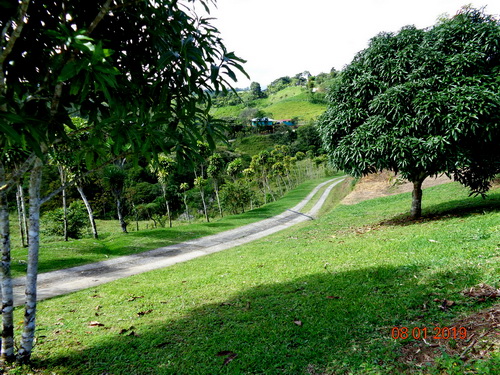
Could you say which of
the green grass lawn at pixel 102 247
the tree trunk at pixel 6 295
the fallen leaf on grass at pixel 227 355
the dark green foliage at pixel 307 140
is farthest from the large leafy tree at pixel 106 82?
the dark green foliage at pixel 307 140

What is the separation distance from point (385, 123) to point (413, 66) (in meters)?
2.20

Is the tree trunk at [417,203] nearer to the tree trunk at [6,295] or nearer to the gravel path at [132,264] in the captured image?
the gravel path at [132,264]

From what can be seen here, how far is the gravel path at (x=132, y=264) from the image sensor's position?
10132 mm

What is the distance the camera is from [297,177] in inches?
2357

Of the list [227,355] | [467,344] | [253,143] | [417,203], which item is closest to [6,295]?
[227,355]

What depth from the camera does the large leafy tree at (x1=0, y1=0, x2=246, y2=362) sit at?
299 cm

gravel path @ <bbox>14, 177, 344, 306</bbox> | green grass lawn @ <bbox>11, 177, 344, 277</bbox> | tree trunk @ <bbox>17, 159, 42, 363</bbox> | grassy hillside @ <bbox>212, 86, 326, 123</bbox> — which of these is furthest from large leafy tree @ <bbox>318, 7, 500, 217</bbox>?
grassy hillside @ <bbox>212, 86, 326, 123</bbox>

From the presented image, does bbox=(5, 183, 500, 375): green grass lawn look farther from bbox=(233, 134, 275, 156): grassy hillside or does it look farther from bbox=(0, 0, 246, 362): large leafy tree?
bbox=(233, 134, 275, 156): grassy hillside

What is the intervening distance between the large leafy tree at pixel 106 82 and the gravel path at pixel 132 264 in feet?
22.6

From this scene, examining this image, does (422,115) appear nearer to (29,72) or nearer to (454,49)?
(454,49)

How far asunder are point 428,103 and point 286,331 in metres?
8.25
